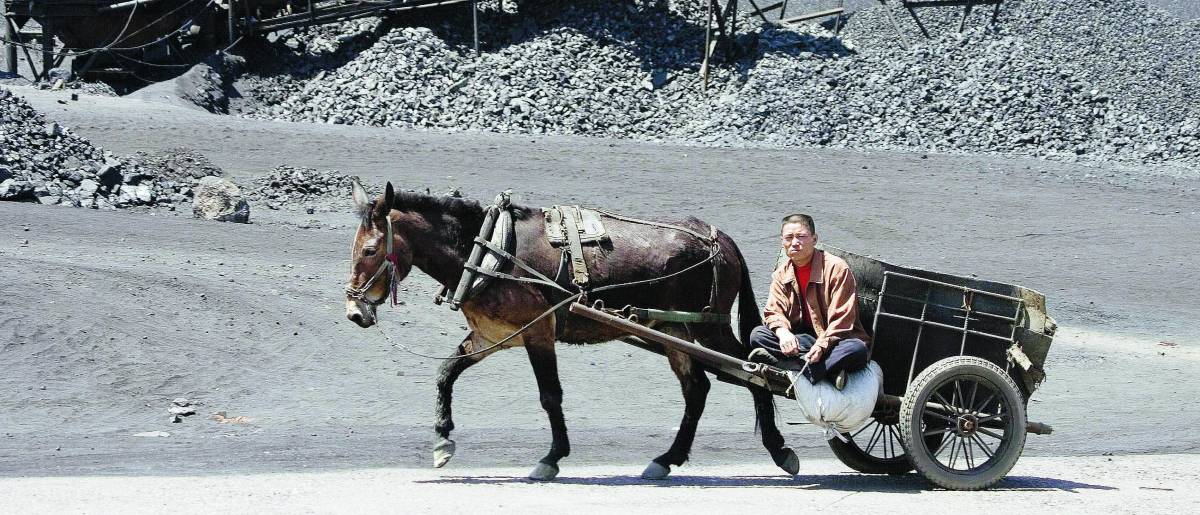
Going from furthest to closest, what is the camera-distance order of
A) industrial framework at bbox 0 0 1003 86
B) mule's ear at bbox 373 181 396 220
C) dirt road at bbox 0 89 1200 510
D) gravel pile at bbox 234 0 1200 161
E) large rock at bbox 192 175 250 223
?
industrial framework at bbox 0 0 1003 86 < gravel pile at bbox 234 0 1200 161 < large rock at bbox 192 175 250 223 < dirt road at bbox 0 89 1200 510 < mule's ear at bbox 373 181 396 220

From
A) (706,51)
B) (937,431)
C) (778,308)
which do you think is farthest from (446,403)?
(706,51)

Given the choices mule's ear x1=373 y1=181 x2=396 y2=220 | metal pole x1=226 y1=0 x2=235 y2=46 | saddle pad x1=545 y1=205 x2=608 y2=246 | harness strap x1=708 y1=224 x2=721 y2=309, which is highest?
metal pole x1=226 y1=0 x2=235 y2=46

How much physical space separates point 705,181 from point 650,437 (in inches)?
466

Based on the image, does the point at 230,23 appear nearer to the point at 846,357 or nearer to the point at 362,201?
the point at 362,201

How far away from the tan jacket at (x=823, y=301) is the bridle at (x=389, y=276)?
7.46 feet

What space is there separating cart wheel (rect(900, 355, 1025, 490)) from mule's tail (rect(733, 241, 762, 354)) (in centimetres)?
149

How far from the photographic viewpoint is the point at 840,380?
24.2ft

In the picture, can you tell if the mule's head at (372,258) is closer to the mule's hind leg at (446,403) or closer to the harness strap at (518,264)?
the harness strap at (518,264)

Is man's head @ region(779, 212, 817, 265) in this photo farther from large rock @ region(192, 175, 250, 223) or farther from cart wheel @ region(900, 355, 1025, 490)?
large rock @ region(192, 175, 250, 223)

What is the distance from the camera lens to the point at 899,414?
7676 mm

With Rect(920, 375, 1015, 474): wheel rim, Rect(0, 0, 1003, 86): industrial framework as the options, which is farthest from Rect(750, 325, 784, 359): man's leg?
Rect(0, 0, 1003, 86): industrial framework

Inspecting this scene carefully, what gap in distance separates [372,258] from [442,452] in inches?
51.9

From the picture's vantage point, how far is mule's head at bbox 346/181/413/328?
7707 millimetres

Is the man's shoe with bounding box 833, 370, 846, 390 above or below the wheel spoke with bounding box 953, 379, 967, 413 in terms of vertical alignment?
above
